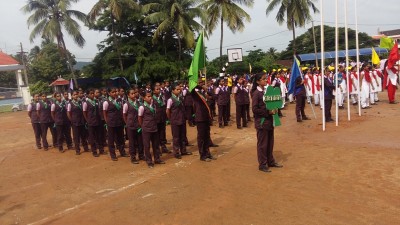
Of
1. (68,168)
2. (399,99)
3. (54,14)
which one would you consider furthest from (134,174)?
(54,14)

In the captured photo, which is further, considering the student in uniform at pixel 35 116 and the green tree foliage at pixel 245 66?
the green tree foliage at pixel 245 66

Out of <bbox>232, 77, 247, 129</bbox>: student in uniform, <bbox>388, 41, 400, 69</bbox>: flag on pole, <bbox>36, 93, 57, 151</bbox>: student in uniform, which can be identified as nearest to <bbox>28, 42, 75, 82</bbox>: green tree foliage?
<bbox>36, 93, 57, 151</bbox>: student in uniform

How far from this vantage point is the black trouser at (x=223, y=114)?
12.7 meters

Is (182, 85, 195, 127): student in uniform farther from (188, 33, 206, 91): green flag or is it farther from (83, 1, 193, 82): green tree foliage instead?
(83, 1, 193, 82): green tree foliage

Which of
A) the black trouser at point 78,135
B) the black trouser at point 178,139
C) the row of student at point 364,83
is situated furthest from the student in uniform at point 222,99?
the black trouser at point 78,135

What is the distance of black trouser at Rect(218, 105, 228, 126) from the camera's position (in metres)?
12.7

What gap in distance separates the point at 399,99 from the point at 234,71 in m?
21.5

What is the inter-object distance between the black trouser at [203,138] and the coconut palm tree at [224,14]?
65.1ft

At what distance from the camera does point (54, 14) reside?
28078 millimetres

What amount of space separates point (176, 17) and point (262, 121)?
20.6 meters

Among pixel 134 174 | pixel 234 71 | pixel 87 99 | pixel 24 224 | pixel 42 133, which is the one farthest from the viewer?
pixel 234 71

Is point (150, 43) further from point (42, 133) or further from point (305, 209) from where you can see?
point (305, 209)

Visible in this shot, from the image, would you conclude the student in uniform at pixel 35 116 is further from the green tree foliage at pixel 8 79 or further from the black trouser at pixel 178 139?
the green tree foliage at pixel 8 79

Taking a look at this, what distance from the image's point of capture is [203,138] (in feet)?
26.4
